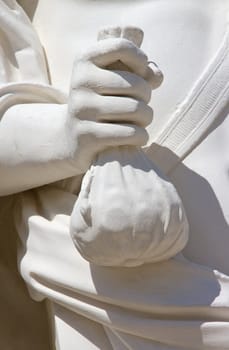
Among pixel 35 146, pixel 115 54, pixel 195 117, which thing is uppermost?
pixel 115 54

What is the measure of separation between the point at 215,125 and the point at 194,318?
0.34 metres

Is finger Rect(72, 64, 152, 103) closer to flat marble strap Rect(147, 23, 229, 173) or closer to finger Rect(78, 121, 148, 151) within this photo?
finger Rect(78, 121, 148, 151)

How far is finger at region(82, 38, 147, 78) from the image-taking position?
1.33 meters

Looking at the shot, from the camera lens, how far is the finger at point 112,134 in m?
1.32

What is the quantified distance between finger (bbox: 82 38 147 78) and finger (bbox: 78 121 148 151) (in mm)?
91

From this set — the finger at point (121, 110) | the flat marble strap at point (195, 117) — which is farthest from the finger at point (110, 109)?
the flat marble strap at point (195, 117)

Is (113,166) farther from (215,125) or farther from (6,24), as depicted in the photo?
(6,24)

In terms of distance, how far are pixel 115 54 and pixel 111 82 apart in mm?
42

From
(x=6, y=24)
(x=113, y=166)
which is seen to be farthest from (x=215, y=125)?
(x=6, y=24)

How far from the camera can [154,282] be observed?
1413 mm

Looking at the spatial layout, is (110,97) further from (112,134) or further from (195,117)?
(195,117)

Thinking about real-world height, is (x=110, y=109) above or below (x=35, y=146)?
above

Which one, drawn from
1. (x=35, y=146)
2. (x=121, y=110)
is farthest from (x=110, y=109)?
(x=35, y=146)

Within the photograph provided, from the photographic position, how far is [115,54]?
1.33 metres
